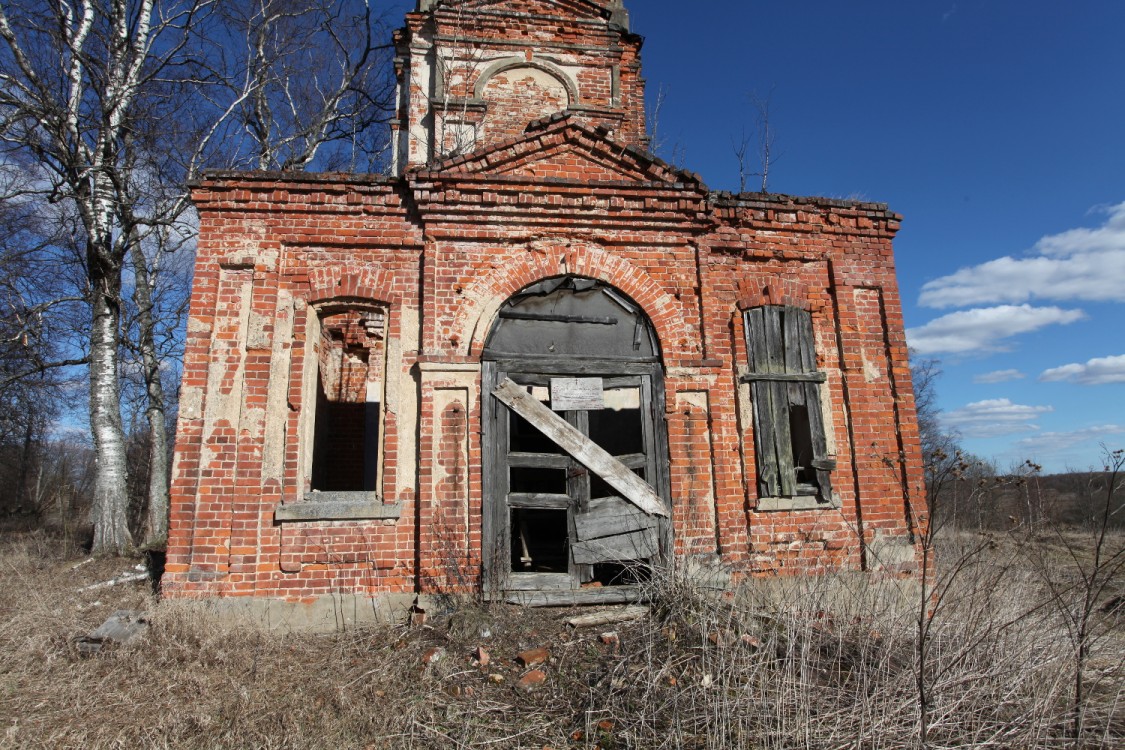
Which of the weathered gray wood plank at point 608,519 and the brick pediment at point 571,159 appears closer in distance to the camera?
the weathered gray wood plank at point 608,519

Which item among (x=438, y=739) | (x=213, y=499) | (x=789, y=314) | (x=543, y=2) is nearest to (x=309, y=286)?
(x=213, y=499)

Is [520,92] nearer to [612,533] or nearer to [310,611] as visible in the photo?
[612,533]

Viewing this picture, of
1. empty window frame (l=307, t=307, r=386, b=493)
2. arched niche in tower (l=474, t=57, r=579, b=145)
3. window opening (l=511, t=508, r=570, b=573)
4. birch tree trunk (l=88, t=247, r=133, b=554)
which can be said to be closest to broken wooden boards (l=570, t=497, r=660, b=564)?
window opening (l=511, t=508, r=570, b=573)

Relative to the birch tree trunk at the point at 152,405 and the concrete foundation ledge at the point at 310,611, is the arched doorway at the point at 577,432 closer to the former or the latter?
the concrete foundation ledge at the point at 310,611

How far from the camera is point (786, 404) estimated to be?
7.20 meters

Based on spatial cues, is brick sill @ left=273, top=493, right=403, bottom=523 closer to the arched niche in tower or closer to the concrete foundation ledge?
the concrete foundation ledge

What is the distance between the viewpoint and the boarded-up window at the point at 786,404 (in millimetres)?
7016

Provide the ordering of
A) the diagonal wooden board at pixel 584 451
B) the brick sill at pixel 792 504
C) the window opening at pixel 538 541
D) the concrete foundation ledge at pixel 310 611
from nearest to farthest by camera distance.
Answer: the concrete foundation ledge at pixel 310 611 → the diagonal wooden board at pixel 584 451 → the brick sill at pixel 792 504 → the window opening at pixel 538 541

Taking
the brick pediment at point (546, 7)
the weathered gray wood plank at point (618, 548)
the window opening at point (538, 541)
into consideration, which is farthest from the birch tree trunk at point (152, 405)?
the weathered gray wood plank at point (618, 548)

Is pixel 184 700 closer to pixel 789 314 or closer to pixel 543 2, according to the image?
pixel 789 314

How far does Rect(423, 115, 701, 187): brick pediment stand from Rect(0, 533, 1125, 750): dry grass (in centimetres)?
450

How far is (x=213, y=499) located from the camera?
20.0 ft

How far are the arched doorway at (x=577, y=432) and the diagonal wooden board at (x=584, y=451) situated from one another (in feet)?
0.03

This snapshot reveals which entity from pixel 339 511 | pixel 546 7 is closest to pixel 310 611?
pixel 339 511
